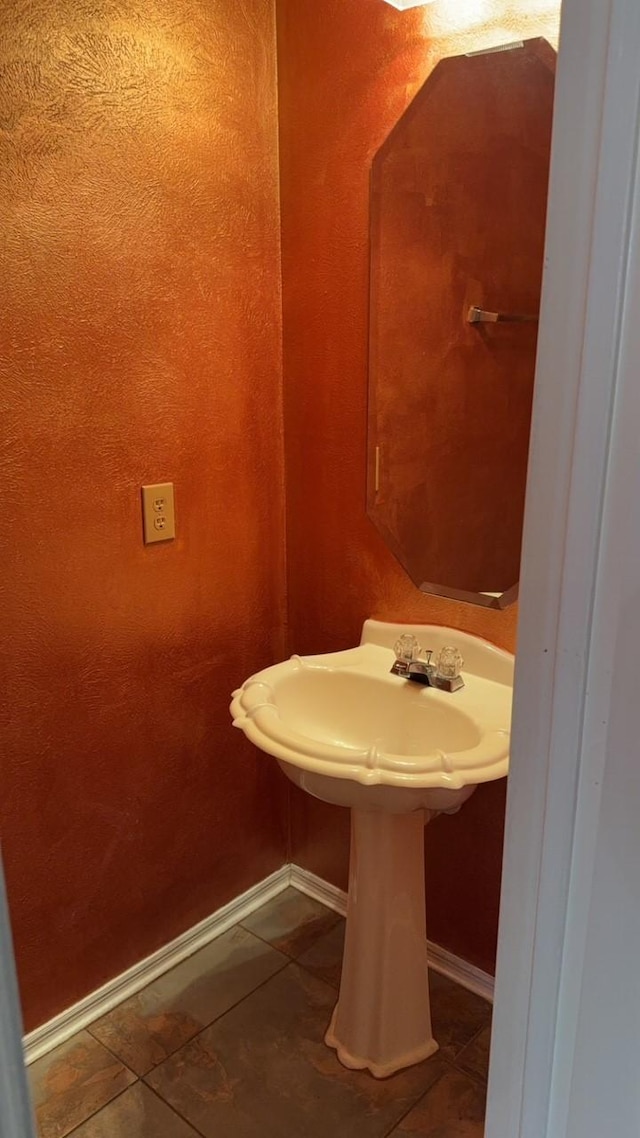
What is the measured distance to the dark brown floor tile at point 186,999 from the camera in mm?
1673

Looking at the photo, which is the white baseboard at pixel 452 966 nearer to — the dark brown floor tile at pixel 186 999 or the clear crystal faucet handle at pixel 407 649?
the dark brown floor tile at pixel 186 999

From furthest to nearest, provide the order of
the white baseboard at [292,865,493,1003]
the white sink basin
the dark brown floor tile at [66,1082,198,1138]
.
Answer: the white baseboard at [292,865,493,1003], the dark brown floor tile at [66,1082,198,1138], the white sink basin

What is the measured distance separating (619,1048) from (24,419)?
124 cm

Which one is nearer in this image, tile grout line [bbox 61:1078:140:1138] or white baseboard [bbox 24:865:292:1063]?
tile grout line [bbox 61:1078:140:1138]

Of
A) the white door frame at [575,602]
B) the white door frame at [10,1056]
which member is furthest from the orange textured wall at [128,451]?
the white door frame at [575,602]

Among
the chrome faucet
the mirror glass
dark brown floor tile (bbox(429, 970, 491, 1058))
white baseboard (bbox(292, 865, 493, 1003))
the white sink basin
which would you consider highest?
the mirror glass

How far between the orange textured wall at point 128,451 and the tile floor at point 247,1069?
132mm

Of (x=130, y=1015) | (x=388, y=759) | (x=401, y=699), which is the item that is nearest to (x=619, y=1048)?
(x=388, y=759)

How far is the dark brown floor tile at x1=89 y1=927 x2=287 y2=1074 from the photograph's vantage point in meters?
1.67

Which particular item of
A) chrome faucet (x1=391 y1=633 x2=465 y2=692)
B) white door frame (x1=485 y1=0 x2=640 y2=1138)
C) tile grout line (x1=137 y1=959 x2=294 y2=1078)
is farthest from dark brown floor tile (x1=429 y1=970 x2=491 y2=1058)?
white door frame (x1=485 y1=0 x2=640 y2=1138)

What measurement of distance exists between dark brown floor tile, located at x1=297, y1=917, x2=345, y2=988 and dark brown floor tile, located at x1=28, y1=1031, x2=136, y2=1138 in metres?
0.47

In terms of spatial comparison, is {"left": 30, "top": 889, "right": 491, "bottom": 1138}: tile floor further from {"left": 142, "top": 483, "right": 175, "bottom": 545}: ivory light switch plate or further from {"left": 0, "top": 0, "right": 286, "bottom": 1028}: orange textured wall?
{"left": 142, "top": 483, "right": 175, "bottom": 545}: ivory light switch plate

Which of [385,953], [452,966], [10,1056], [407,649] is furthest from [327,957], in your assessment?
Answer: [10,1056]

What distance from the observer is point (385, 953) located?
1.58 metres
